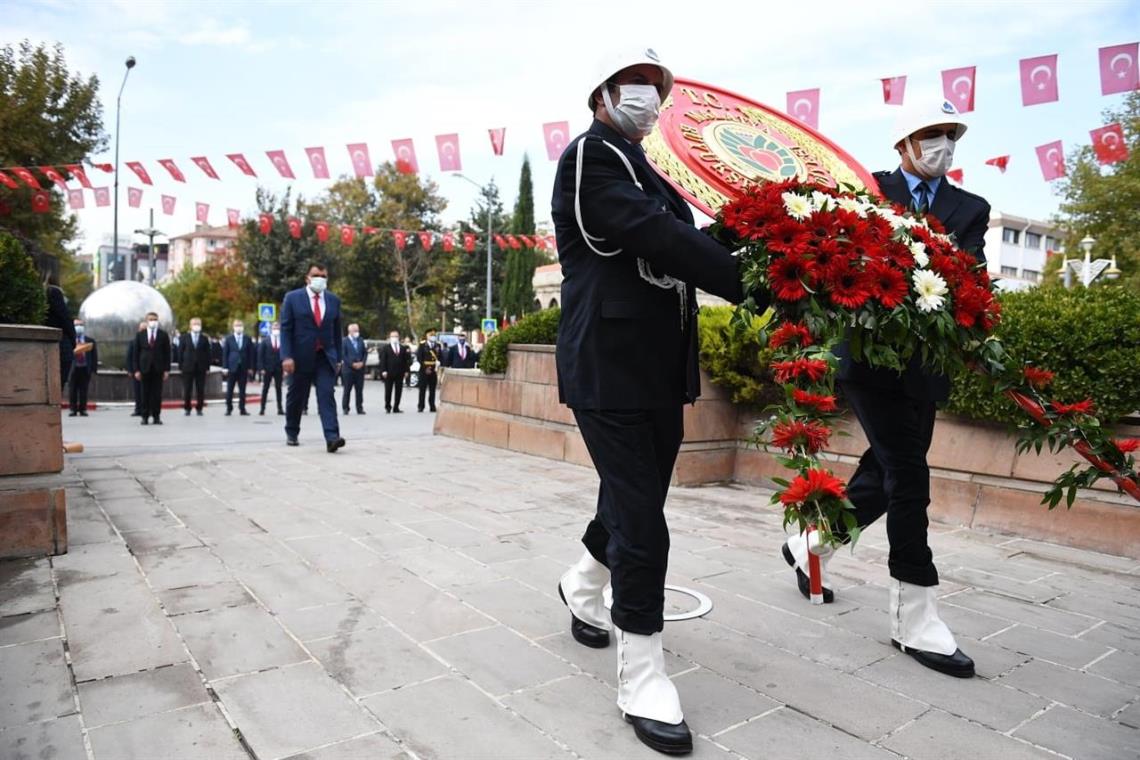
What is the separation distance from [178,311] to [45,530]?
63.5 m

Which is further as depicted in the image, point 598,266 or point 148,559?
point 148,559

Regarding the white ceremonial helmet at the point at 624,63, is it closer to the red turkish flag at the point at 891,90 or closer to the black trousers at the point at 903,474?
the black trousers at the point at 903,474

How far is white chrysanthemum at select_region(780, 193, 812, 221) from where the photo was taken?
2496mm

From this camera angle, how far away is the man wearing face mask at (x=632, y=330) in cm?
242

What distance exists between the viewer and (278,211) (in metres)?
42.8

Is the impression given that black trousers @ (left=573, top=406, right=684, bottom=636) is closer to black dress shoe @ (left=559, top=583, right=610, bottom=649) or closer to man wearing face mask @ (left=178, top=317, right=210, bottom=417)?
black dress shoe @ (left=559, top=583, right=610, bottom=649)

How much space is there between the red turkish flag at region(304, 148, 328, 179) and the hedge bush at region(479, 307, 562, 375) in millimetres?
8977

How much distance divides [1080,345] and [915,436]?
2461mm

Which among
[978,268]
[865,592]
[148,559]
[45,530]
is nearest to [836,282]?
[978,268]

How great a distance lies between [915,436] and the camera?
3.09 meters

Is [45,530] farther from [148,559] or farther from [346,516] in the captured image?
[346,516]

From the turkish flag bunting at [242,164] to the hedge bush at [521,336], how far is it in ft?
31.4

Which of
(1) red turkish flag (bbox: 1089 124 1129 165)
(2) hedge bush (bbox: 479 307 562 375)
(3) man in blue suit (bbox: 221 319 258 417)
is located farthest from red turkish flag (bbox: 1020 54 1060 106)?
(3) man in blue suit (bbox: 221 319 258 417)

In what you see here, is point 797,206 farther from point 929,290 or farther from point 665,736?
point 665,736
